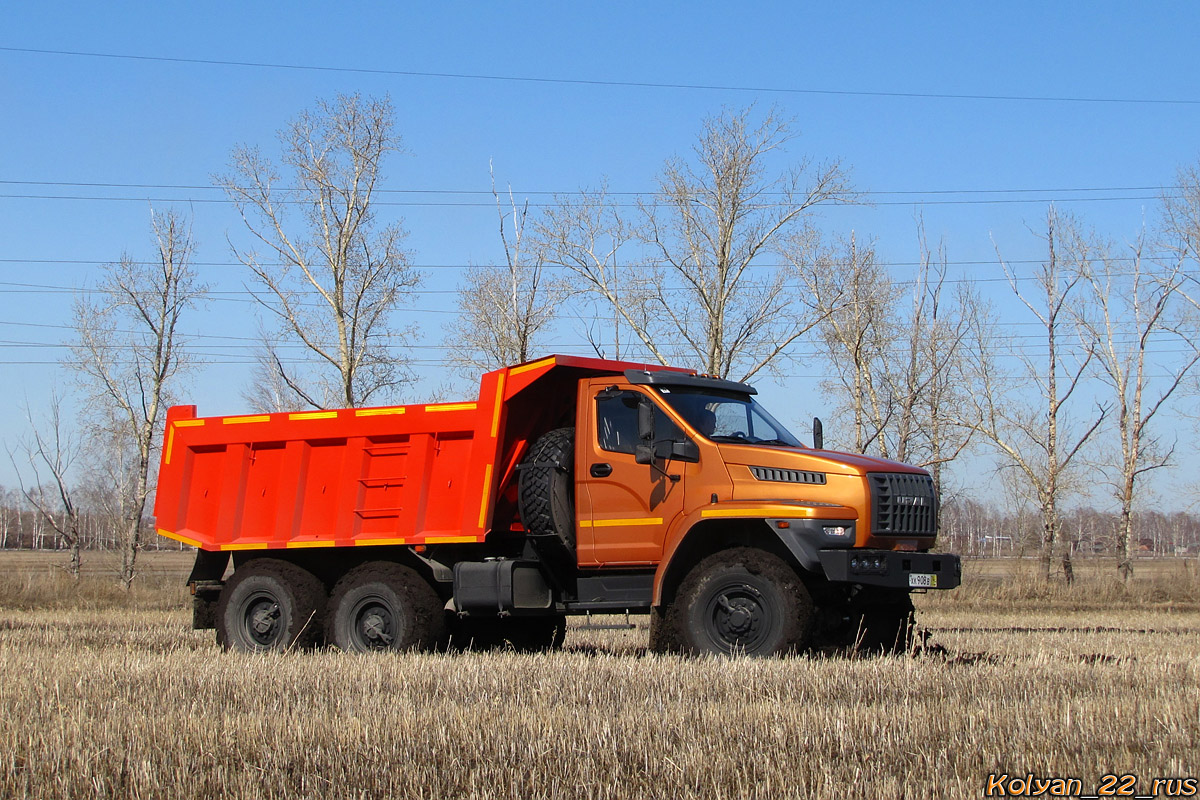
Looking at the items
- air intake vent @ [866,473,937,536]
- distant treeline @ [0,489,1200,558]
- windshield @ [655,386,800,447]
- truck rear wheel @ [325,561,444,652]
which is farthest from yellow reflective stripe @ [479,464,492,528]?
distant treeline @ [0,489,1200,558]

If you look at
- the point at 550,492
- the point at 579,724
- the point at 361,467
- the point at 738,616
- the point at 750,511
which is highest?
the point at 361,467

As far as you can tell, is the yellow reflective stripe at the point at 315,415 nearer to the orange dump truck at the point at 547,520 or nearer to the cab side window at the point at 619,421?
the orange dump truck at the point at 547,520

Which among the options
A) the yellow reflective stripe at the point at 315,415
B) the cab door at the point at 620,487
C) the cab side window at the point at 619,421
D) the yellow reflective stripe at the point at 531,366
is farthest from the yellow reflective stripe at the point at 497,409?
the yellow reflective stripe at the point at 315,415

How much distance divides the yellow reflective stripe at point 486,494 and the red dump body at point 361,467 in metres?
0.01

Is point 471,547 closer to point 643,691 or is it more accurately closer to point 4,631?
point 643,691

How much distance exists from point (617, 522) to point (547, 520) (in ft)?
2.25

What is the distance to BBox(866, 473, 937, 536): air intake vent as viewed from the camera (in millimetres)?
10383

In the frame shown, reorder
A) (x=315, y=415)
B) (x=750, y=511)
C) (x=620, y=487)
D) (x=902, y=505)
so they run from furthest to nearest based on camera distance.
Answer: (x=315, y=415)
(x=620, y=487)
(x=902, y=505)
(x=750, y=511)

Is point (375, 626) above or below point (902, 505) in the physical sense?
below

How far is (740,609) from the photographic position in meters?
10.4

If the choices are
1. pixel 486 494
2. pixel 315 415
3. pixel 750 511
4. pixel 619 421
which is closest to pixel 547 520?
pixel 486 494

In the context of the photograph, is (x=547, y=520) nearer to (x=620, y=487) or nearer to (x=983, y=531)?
(x=620, y=487)

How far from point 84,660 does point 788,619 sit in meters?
6.04

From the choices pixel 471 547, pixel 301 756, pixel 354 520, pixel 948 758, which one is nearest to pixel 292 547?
pixel 354 520
